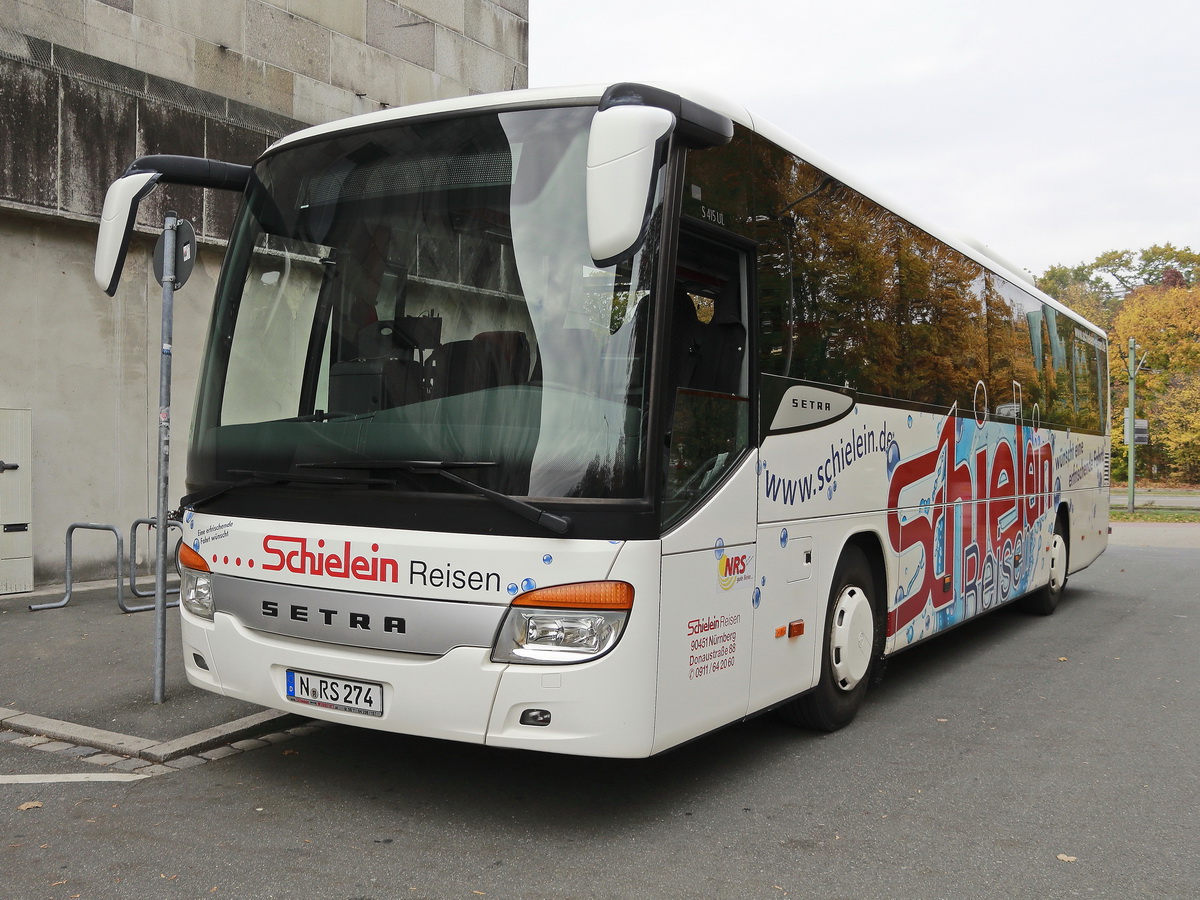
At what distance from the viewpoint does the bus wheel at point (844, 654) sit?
618 centimetres

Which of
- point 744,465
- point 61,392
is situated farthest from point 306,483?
point 61,392

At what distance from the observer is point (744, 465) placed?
5.18 metres

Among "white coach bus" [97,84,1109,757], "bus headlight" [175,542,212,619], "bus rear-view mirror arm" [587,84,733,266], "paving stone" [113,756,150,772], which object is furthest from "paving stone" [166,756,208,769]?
"bus rear-view mirror arm" [587,84,733,266]

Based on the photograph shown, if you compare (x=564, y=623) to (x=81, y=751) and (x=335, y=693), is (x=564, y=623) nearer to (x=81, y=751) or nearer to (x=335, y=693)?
(x=335, y=693)

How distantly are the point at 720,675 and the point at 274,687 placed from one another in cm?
190

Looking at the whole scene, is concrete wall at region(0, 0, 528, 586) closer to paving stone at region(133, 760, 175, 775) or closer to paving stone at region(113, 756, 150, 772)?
paving stone at region(113, 756, 150, 772)

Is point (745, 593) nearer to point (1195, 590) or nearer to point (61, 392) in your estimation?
point (61, 392)

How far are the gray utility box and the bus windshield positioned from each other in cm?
584

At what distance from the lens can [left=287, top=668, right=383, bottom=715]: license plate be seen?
466 cm

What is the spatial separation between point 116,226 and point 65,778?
259cm

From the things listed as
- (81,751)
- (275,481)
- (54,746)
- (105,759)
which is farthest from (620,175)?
(54,746)

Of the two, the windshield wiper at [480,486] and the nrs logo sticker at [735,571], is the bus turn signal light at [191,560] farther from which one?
the nrs logo sticker at [735,571]

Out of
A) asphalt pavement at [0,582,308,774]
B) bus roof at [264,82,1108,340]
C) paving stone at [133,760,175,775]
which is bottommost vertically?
paving stone at [133,760,175,775]

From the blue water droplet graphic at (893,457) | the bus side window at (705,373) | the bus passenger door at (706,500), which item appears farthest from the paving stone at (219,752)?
the blue water droplet graphic at (893,457)
